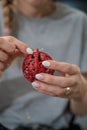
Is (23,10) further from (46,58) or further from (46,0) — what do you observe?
(46,58)

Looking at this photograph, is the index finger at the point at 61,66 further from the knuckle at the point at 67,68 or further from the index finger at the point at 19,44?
the index finger at the point at 19,44

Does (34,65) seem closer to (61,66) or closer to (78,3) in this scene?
(61,66)

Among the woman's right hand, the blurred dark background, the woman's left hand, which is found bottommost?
the woman's left hand

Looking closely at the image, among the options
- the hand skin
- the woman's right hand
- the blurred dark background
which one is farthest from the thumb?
the blurred dark background

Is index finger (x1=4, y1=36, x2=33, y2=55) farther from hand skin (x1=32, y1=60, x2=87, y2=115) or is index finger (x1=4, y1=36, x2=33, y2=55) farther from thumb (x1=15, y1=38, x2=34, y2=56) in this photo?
hand skin (x1=32, y1=60, x2=87, y2=115)

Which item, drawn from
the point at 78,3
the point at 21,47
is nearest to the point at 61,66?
the point at 21,47

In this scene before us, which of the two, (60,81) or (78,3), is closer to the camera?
(60,81)
